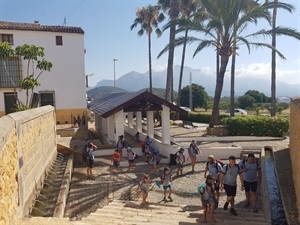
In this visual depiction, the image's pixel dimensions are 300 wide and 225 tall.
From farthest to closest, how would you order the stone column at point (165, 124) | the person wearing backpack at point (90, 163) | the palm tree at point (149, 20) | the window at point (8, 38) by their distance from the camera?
the palm tree at point (149, 20), the window at point (8, 38), the stone column at point (165, 124), the person wearing backpack at point (90, 163)

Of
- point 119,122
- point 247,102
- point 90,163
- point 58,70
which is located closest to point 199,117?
point 58,70

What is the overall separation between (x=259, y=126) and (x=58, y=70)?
17103 mm

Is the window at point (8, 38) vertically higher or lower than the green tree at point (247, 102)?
higher

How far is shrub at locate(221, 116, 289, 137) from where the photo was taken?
19.6m

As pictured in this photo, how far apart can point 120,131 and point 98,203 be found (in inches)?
262

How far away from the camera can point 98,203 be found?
955 cm

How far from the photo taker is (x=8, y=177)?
582cm

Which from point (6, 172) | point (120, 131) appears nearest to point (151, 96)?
point (120, 131)

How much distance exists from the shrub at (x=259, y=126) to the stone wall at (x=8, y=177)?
15800 millimetres

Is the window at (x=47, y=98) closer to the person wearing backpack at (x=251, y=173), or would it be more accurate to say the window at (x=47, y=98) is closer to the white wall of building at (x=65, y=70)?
the white wall of building at (x=65, y=70)

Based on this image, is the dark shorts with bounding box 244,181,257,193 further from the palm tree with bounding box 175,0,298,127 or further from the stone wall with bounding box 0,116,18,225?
the palm tree with bounding box 175,0,298,127

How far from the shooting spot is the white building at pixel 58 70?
25.3 m

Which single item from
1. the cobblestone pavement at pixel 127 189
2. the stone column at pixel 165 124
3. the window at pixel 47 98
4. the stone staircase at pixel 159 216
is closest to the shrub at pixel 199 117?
the window at pixel 47 98

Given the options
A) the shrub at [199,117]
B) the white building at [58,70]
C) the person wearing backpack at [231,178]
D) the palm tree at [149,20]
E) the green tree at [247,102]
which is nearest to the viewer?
the person wearing backpack at [231,178]
